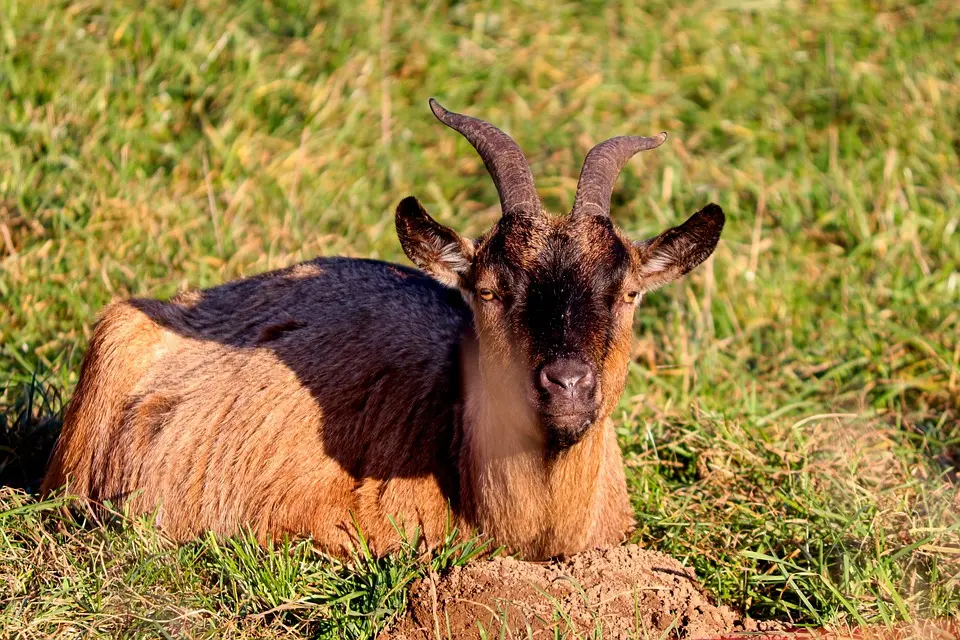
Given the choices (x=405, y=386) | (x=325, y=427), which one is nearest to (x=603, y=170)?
(x=405, y=386)

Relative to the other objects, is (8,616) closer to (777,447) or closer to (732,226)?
(777,447)

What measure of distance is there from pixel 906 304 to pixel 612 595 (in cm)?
393

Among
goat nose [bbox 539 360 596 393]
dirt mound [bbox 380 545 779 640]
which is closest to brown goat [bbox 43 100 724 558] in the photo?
goat nose [bbox 539 360 596 393]

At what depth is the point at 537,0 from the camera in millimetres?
10273

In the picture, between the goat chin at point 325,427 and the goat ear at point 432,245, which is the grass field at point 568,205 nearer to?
the goat chin at point 325,427

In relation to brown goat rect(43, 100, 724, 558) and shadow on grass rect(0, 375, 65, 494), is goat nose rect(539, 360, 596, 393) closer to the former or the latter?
brown goat rect(43, 100, 724, 558)

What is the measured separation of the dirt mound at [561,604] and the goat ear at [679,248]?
121 cm

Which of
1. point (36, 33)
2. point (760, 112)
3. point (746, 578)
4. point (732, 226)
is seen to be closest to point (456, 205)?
point (732, 226)

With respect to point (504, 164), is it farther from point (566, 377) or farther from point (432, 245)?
point (566, 377)

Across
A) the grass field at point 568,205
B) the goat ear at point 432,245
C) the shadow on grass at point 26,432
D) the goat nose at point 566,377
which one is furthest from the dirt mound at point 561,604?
the shadow on grass at point 26,432

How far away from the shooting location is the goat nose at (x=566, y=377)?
441 centimetres

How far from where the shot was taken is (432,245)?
498 cm

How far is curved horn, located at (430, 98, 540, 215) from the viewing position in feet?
16.5

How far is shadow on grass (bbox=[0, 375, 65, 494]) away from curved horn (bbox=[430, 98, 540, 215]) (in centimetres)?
264
